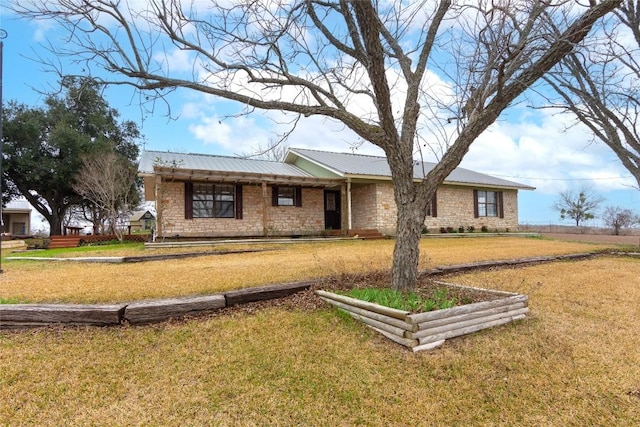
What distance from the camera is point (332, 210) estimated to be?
665 inches

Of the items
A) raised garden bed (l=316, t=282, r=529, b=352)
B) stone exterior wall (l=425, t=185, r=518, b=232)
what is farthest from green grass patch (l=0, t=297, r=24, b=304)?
stone exterior wall (l=425, t=185, r=518, b=232)

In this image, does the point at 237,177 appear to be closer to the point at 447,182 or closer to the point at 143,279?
the point at 143,279

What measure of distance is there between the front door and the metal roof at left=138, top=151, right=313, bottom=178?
1.51 meters

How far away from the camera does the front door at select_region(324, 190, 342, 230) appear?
54.6 feet

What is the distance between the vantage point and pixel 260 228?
14852 millimetres

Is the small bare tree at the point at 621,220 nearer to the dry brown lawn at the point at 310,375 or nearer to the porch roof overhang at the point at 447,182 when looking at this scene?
the porch roof overhang at the point at 447,182

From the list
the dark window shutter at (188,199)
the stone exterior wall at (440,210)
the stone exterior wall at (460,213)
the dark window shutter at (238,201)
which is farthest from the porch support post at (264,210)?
the stone exterior wall at (460,213)

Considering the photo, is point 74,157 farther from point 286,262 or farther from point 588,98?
point 588,98

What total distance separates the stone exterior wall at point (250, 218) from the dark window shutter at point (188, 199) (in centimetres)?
12

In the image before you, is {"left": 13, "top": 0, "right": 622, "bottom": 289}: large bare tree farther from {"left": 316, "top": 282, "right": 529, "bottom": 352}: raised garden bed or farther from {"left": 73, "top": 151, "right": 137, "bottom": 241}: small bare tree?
{"left": 73, "top": 151, "right": 137, "bottom": 241}: small bare tree

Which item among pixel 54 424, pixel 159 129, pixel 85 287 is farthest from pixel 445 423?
pixel 159 129

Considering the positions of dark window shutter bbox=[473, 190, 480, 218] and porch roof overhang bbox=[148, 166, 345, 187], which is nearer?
porch roof overhang bbox=[148, 166, 345, 187]

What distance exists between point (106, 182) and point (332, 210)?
10.0 m

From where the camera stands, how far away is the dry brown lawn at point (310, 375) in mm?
2424
